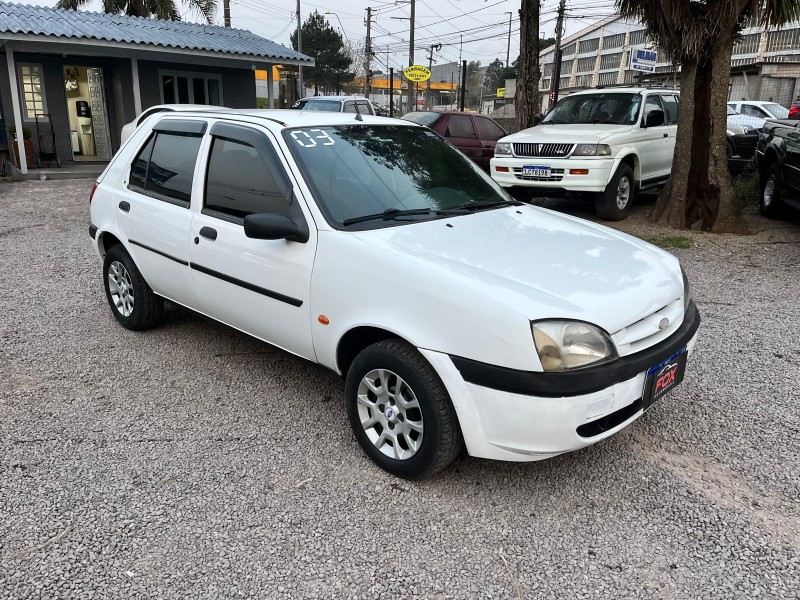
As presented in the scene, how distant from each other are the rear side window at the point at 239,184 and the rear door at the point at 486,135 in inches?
388

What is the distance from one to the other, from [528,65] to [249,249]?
9958 millimetres

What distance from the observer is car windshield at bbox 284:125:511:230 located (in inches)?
135

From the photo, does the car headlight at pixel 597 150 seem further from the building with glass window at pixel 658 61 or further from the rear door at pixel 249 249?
the rear door at pixel 249 249

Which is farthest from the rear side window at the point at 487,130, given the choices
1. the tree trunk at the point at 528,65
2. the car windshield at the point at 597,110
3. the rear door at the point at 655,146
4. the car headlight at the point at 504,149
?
the car headlight at the point at 504,149

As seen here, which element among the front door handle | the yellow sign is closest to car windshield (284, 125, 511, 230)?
Result: the front door handle

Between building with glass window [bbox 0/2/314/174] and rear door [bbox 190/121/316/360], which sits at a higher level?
building with glass window [bbox 0/2/314/174]

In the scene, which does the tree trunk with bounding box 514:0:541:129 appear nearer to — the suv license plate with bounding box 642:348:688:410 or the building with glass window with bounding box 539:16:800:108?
the building with glass window with bounding box 539:16:800:108

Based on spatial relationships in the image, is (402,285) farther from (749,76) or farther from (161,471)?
(749,76)

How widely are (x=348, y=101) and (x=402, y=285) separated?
13023 millimetres

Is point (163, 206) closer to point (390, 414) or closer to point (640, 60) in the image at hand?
point (390, 414)

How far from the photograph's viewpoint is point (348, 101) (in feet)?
49.2

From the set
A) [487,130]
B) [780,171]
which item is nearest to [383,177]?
[780,171]

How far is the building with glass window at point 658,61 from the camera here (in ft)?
85.9

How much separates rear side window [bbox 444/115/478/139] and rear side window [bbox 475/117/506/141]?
17 centimetres
